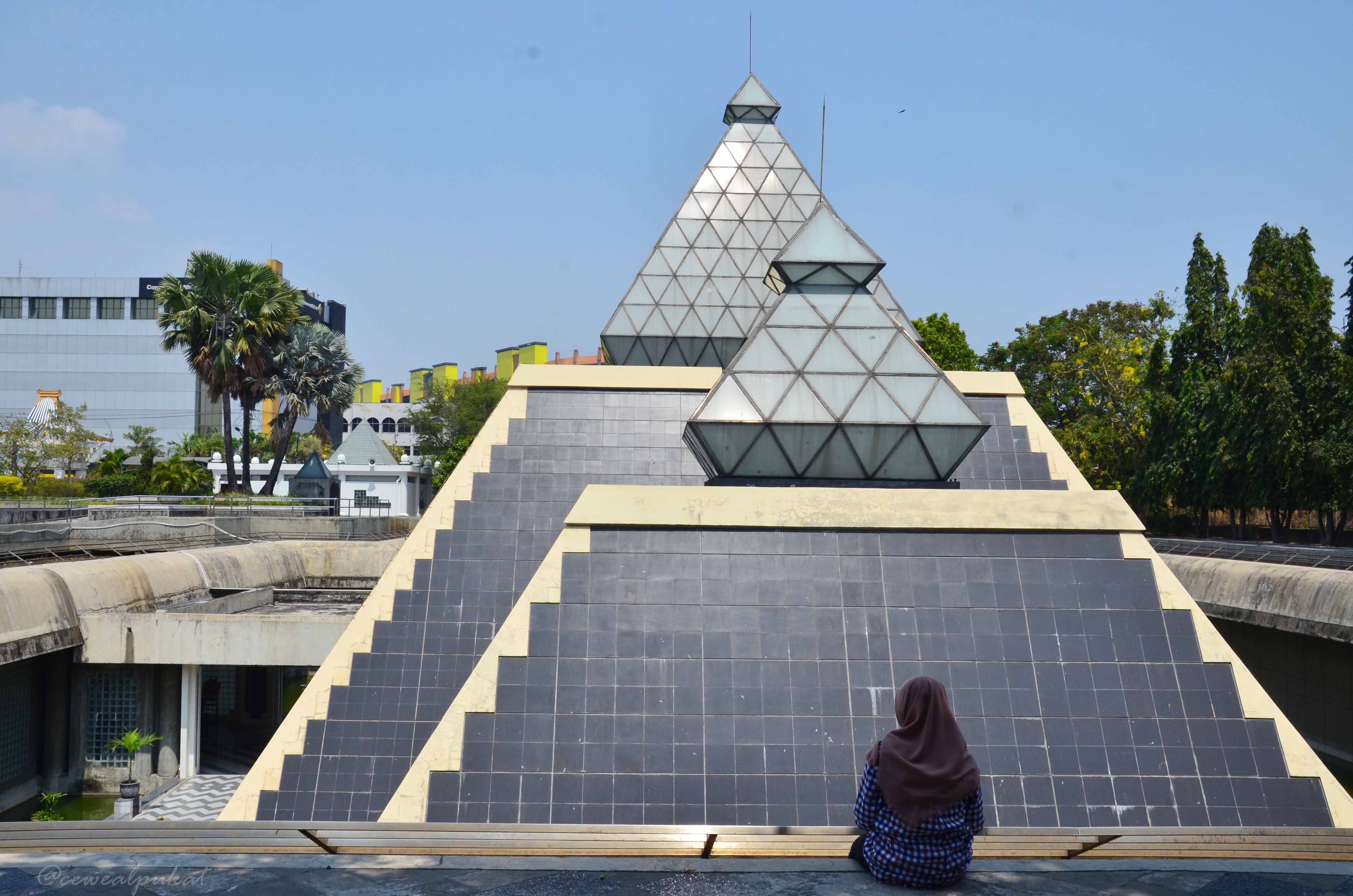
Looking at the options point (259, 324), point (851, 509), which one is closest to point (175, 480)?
point (259, 324)

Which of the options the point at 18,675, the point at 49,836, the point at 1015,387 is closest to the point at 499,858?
the point at 49,836

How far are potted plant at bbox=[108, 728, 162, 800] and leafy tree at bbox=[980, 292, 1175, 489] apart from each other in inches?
1632

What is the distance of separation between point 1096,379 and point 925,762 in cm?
5112

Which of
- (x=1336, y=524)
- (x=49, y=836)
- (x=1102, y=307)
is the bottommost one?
(x=49, y=836)

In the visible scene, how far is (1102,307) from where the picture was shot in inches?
2174

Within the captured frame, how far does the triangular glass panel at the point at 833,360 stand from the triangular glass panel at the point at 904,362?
39cm

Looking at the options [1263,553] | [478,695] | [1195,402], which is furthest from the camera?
[1195,402]

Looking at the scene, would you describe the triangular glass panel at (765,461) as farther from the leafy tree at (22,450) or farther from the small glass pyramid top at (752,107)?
the leafy tree at (22,450)

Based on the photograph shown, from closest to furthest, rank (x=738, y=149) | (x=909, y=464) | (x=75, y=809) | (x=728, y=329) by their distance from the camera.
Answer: (x=909, y=464) → (x=75, y=809) → (x=728, y=329) → (x=738, y=149)

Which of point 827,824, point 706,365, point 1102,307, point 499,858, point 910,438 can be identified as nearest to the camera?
point 499,858

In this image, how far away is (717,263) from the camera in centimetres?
2686

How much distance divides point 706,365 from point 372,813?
590 inches

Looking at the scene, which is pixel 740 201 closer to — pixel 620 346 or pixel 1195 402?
pixel 620 346

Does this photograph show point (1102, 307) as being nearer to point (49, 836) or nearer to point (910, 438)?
point (910, 438)
